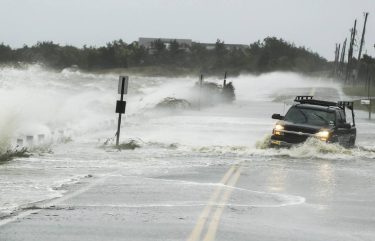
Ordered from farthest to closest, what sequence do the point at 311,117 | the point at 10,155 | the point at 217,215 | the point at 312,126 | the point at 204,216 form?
1. the point at 311,117
2. the point at 312,126
3. the point at 10,155
4. the point at 217,215
5. the point at 204,216

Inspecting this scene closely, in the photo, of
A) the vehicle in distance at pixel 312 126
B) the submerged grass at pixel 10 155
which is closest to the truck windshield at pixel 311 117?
the vehicle in distance at pixel 312 126

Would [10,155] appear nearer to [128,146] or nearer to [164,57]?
[128,146]

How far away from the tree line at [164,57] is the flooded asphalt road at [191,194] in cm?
13252

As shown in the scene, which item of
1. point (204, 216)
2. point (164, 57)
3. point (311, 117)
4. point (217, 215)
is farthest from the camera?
point (164, 57)

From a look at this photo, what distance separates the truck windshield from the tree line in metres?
131

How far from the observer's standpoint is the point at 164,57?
173 metres

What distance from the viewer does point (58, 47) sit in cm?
16300

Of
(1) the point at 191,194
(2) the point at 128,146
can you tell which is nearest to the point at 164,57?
(2) the point at 128,146

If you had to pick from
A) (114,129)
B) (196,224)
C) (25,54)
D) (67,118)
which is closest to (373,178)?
(196,224)

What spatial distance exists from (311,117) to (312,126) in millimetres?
820

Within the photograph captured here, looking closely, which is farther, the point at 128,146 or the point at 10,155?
the point at 128,146

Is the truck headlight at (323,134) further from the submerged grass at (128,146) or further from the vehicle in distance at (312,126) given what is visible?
the submerged grass at (128,146)

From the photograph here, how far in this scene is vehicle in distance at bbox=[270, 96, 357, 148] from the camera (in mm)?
18672

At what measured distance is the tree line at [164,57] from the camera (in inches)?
6206
